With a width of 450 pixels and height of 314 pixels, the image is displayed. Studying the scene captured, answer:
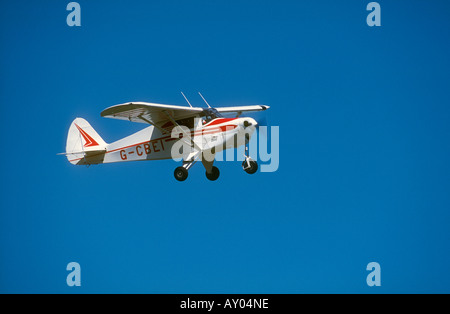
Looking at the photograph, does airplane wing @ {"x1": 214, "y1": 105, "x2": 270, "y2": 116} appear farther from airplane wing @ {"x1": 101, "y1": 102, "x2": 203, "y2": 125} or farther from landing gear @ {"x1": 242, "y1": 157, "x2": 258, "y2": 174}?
landing gear @ {"x1": 242, "y1": 157, "x2": 258, "y2": 174}

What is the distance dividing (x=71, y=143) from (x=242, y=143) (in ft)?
26.4

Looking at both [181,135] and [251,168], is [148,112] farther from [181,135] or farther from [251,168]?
[251,168]

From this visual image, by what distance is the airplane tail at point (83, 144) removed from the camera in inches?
1065

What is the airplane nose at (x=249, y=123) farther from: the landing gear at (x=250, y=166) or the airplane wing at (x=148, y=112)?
the airplane wing at (x=148, y=112)

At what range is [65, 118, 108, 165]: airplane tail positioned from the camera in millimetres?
27047

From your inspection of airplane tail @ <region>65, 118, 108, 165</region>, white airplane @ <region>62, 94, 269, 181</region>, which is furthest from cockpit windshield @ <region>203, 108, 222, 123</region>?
airplane tail @ <region>65, 118, 108, 165</region>

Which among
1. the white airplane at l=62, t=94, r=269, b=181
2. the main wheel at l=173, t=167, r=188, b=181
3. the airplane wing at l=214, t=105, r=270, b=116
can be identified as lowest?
the main wheel at l=173, t=167, r=188, b=181

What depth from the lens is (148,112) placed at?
80.8 feet

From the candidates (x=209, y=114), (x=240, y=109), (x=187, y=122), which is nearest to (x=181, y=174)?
(x=187, y=122)

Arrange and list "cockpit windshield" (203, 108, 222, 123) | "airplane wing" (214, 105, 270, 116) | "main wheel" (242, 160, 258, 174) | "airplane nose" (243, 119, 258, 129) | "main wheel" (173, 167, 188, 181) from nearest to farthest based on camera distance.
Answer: "airplane nose" (243, 119, 258, 129) → "main wheel" (242, 160, 258, 174) → "main wheel" (173, 167, 188, 181) → "cockpit windshield" (203, 108, 222, 123) → "airplane wing" (214, 105, 270, 116)

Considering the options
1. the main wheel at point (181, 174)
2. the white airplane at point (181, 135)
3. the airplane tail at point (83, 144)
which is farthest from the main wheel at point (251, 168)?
the airplane tail at point (83, 144)

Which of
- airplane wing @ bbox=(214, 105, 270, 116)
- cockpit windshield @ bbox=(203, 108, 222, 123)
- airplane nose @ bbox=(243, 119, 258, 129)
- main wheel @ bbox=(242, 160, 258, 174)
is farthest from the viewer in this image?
airplane wing @ bbox=(214, 105, 270, 116)

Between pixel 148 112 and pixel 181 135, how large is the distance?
143 centimetres
